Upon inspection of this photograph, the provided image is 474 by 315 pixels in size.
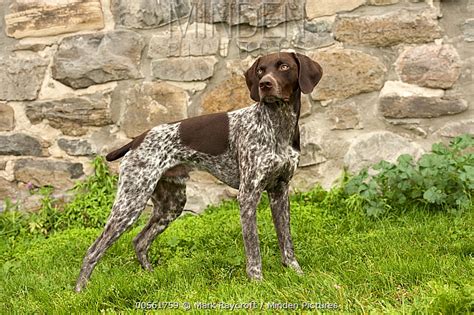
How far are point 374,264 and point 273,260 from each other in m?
0.82

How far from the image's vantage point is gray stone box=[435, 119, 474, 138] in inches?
205

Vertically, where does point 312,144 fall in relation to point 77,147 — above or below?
above

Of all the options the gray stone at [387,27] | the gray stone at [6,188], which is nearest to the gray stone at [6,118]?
the gray stone at [6,188]

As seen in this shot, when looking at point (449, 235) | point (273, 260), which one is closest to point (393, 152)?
point (449, 235)

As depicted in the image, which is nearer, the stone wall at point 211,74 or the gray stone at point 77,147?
the stone wall at point 211,74

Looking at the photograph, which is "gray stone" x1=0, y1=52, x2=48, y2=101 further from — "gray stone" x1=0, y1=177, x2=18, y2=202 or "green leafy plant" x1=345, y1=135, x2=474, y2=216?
"green leafy plant" x1=345, y1=135, x2=474, y2=216

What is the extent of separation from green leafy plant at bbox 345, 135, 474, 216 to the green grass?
0.37 ft

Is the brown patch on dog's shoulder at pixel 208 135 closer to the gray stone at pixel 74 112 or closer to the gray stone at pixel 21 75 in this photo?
the gray stone at pixel 74 112

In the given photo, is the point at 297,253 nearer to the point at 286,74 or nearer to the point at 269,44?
the point at 286,74

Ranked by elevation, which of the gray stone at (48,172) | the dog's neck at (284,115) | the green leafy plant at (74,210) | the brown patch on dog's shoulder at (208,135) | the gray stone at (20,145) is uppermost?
the dog's neck at (284,115)

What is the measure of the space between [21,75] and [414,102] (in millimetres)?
3661

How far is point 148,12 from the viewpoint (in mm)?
5703

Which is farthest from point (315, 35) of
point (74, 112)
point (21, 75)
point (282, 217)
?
point (21, 75)

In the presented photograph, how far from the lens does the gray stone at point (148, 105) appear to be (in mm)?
5711
